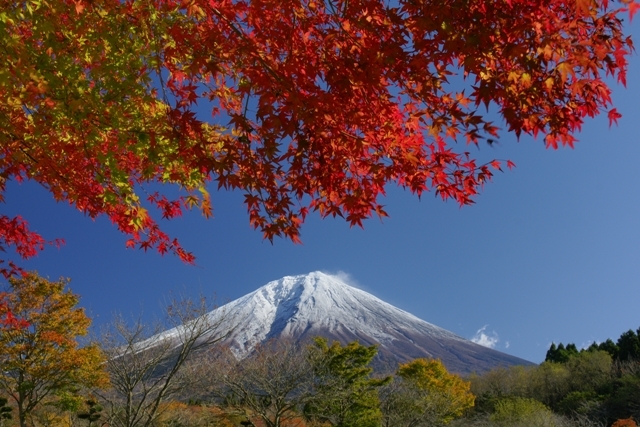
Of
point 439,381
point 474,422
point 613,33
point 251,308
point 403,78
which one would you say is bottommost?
point 474,422

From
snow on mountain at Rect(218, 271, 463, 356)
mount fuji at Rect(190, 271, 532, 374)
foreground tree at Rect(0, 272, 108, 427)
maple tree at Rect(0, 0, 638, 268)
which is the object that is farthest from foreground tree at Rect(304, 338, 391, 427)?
snow on mountain at Rect(218, 271, 463, 356)

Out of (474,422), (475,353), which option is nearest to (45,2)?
(474,422)

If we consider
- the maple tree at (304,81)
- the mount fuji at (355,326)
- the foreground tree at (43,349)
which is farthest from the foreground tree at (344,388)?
the mount fuji at (355,326)

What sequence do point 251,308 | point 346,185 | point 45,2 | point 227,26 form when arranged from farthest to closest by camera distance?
point 251,308 → point 346,185 → point 227,26 → point 45,2

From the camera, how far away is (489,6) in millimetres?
2791

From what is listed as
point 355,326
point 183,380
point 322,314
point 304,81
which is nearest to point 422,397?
point 183,380

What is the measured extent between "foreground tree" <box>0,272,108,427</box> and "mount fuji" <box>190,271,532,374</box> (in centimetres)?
5441

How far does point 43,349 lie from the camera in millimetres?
16344

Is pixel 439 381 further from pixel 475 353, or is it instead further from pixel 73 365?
pixel 475 353

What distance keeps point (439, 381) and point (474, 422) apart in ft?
17.8

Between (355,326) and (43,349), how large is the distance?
80547 millimetres

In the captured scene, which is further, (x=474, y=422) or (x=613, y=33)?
(x=474, y=422)

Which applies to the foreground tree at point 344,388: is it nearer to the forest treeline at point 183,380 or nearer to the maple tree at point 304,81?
the forest treeline at point 183,380

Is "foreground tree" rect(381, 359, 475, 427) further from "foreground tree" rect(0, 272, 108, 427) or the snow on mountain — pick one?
the snow on mountain
